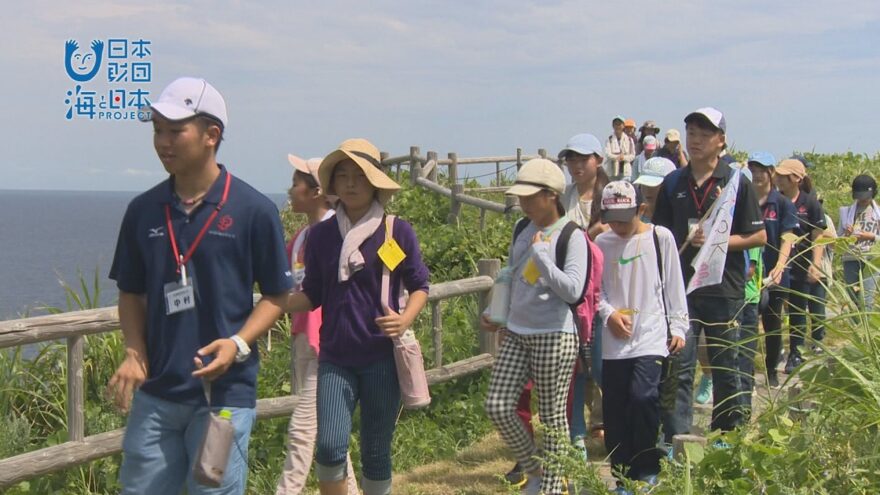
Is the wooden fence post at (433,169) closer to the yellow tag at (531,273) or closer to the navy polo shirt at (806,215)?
the navy polo shirt at (806,215)

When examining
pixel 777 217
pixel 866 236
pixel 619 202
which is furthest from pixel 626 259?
pixel 866 236

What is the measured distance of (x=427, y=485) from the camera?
18.8 feet

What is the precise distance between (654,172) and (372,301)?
2.35 metres

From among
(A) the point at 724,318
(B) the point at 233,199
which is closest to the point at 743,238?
(A) the point at 724,318

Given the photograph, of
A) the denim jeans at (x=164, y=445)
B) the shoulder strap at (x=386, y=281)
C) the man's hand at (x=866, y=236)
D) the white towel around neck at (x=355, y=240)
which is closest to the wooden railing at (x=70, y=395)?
the white towel around neck at (x=355, y=240)

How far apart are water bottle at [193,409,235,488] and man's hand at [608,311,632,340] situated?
2.18m

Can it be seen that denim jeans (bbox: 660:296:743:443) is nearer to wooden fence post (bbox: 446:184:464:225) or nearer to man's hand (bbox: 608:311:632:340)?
man's hand (bbox: 608:311:632:340)

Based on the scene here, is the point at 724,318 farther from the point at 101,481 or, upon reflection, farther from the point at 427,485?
the point at 101,481

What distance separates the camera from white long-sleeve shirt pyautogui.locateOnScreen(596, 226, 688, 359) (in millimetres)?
4738

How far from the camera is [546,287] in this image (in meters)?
4.68

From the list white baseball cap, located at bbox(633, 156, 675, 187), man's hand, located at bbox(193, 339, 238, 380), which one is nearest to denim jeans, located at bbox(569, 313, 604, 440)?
white baseball cap, located at bbox(633, 156, 675, 187)

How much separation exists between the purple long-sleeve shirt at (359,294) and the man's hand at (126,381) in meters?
1.09

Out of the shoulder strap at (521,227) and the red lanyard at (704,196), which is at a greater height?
the red lanyard at (704,196)

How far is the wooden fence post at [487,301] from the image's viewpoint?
712cm
